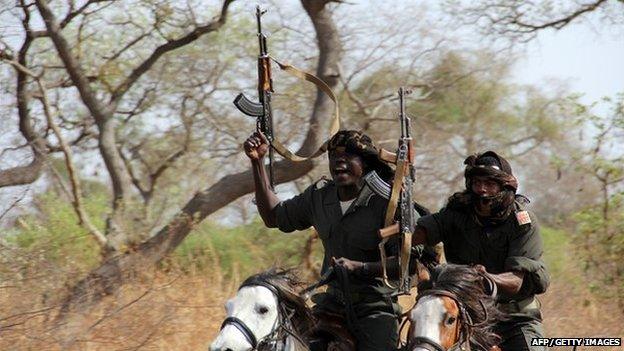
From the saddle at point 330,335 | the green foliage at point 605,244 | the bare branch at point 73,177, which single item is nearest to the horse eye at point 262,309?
the saddle at point 330,335

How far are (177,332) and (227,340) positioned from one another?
463cm

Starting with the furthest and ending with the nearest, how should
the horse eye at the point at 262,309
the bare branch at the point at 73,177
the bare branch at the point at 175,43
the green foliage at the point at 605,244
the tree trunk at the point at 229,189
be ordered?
the green foliage at the point at 605,244
the bare branch at the point at 175,43
the bare branch at the point at 73,177
the tree trunk at the point at 229,189
the horse eye at the point at 262,309

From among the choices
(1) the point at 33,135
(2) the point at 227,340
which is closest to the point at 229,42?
(1) the point at 33,135

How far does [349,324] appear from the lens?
6809mm

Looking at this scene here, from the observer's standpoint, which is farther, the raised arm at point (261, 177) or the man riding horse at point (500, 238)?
the raised arm at point (261, 177)

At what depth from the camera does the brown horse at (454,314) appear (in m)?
5.75

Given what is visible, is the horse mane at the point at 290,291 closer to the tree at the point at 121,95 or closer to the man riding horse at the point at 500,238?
the man riding horse at the point at 500,238

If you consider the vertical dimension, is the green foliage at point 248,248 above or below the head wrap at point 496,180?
below

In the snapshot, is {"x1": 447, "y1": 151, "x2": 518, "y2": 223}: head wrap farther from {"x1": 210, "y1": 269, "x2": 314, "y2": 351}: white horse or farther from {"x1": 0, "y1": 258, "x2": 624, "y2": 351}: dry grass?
{"x1": 0, "y1": 258, "x2": 624, "y2": 351}: dry grass

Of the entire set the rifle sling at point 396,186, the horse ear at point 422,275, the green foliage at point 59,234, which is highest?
the rifle sling at point 396,186

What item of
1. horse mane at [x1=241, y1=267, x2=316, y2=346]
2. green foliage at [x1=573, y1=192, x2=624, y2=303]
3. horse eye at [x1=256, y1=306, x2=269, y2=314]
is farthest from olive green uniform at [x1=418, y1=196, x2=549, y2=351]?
green foliage at [x1=573, y1=192, x2=624, y2=303]

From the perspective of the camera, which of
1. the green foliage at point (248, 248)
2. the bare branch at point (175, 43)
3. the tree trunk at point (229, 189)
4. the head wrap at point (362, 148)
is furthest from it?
the green foliage at point (248, 248)

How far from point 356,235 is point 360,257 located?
0.46 ft

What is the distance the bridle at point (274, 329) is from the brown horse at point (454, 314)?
0.75m
